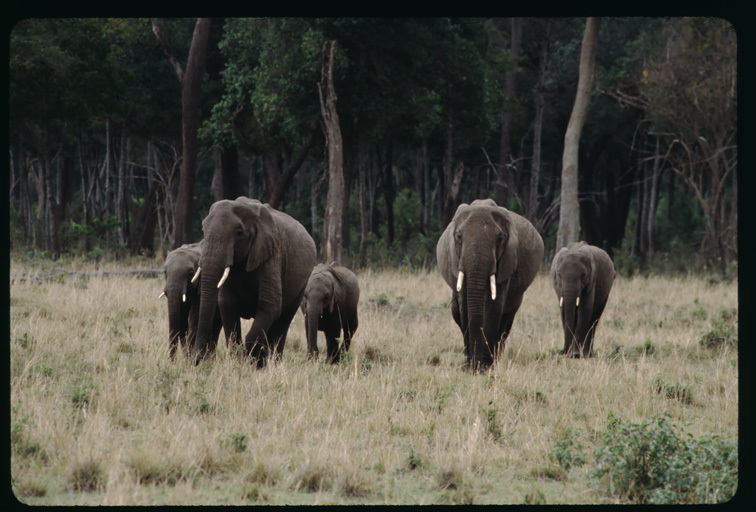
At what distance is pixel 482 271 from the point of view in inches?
399

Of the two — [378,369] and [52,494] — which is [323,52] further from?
[52,494]

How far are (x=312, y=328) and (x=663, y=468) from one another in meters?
6.10

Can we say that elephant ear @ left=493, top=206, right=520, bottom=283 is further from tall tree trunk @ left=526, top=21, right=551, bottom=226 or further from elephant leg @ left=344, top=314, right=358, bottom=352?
tall tree trunk @ left=526, top=21, right=551, bottom=226

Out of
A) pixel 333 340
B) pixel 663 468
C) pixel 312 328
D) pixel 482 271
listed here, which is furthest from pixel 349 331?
pixel 663 468

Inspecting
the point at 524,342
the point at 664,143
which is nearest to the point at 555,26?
the point at 664,143

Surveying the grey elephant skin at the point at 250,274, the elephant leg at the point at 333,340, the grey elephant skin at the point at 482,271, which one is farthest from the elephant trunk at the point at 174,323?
the grey elephant skin at the point at 482,271

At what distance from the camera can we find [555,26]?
117ft

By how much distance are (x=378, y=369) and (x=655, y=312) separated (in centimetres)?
906

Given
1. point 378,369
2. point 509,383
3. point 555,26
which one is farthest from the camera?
point 555,26

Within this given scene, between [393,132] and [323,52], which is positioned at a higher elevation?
[323,52]

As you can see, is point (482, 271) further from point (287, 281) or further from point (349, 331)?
point (349, 331)

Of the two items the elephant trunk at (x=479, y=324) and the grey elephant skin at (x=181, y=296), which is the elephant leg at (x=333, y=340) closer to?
Result: the grey elephant skin at (x=181, y=296)

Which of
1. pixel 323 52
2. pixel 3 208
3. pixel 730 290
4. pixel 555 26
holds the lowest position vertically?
pixel 730 290

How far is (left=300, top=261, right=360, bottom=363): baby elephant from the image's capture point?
11672mm
